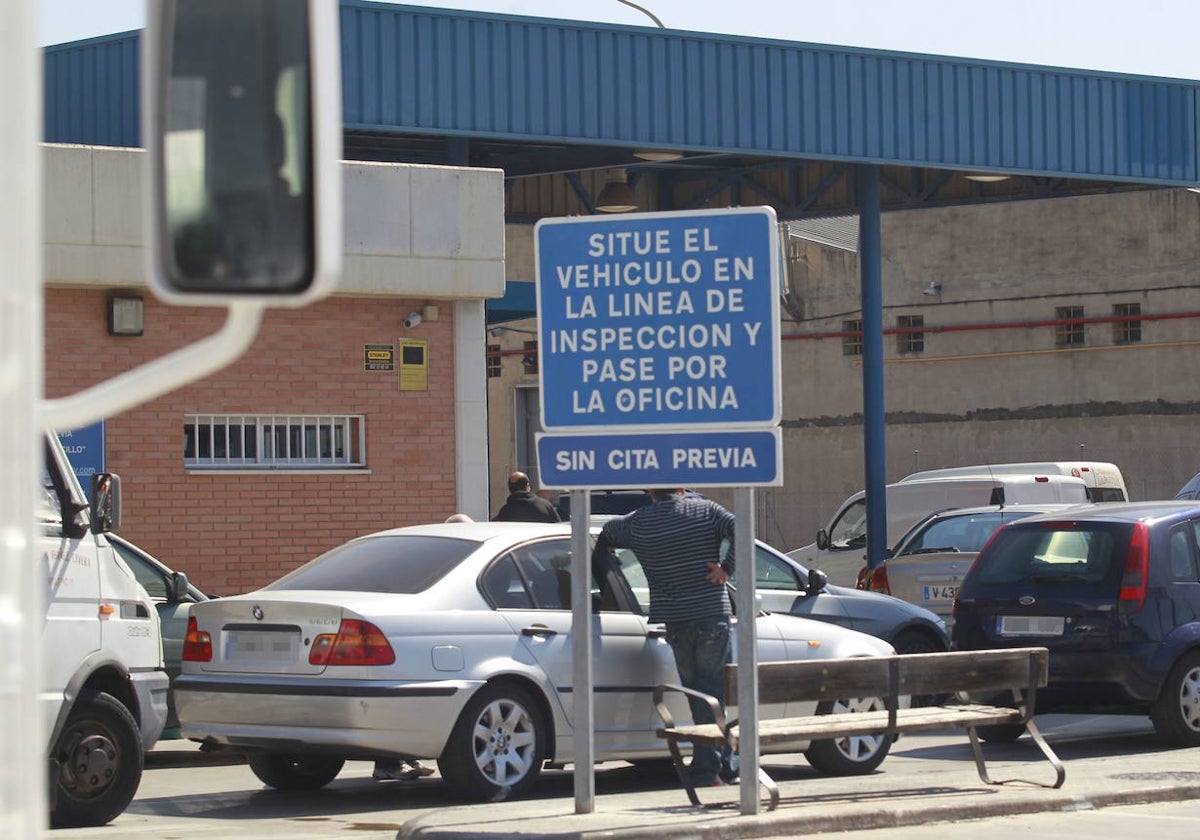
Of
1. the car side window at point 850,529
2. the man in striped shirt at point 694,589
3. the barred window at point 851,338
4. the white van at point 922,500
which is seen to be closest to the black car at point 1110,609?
the man in striped shirt at point 694,589

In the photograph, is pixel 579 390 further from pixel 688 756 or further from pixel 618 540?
pixel 688 756

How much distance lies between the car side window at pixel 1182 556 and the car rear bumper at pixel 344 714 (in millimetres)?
5148

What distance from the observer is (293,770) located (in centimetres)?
1072

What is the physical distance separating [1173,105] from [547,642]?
14.9 meters

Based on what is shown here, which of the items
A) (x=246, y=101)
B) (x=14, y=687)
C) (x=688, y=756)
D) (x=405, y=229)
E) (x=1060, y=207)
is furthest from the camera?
(x=1060, y=207)

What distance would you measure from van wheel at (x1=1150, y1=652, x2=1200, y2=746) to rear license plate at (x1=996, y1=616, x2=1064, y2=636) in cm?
77

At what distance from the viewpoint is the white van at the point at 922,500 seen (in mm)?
21969

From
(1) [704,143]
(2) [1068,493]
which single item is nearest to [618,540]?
(1) [704,143]

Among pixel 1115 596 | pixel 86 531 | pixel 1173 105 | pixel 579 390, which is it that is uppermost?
pixel 1173 105

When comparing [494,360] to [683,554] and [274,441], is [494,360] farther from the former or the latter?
[683,554]

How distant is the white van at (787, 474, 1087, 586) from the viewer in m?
22.0

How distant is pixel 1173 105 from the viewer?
22.3 metres

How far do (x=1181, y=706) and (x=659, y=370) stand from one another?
521cm

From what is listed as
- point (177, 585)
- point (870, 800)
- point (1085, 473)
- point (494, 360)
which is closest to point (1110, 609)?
point (870, 800)
